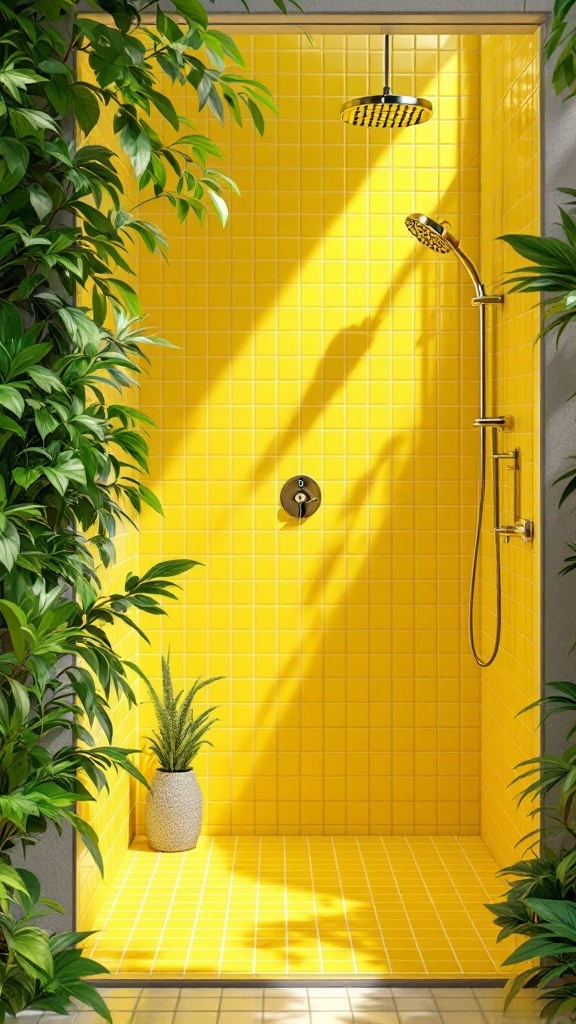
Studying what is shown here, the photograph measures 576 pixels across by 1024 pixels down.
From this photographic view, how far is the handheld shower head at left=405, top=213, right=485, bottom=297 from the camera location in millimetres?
3502

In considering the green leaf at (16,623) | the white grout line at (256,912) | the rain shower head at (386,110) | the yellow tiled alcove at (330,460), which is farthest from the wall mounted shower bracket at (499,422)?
the green leaf at (16,623)

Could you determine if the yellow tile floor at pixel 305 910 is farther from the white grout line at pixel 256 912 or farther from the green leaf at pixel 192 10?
the green leaf at pixel 192 10

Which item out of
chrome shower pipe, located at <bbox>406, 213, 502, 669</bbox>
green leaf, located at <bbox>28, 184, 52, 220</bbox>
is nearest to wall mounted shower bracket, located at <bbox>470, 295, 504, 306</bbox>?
chrome shower pipe, located at <bbox>406, 213, 502, 669</bbox>

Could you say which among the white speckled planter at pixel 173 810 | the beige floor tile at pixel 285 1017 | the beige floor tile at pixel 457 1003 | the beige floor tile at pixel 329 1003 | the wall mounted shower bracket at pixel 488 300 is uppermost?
the wall mounted shower bracket at pixel 488 300

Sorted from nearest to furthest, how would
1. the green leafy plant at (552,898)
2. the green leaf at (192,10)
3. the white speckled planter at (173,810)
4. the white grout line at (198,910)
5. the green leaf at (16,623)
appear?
the green leaf at (16,623)
the green leaf at (192,10)
the green leafy plant at (552,898)
the white grout line at (198,910)
the white speckled planter at (173,810)

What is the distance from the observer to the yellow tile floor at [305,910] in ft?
9.86

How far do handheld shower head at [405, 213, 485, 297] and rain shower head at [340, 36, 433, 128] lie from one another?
0.29 metres

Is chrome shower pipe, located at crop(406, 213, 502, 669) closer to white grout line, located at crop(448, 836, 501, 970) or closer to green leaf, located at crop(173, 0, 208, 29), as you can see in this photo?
white grout line, located at crop(448, 836, 501, 970)

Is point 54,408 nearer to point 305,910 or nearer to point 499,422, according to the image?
point 499,422

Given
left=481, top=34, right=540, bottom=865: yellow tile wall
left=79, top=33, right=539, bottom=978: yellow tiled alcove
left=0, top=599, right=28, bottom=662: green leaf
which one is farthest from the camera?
left=79, top=33, right=539, bottom=978: yellow tiled alcove

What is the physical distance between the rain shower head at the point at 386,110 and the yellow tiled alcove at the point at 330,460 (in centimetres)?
72

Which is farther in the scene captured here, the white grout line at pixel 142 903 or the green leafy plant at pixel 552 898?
the white grout line at pixel 142 903

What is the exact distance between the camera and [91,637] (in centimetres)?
241

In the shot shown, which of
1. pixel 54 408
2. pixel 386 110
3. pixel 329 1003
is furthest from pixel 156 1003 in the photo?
pixel 386 110
